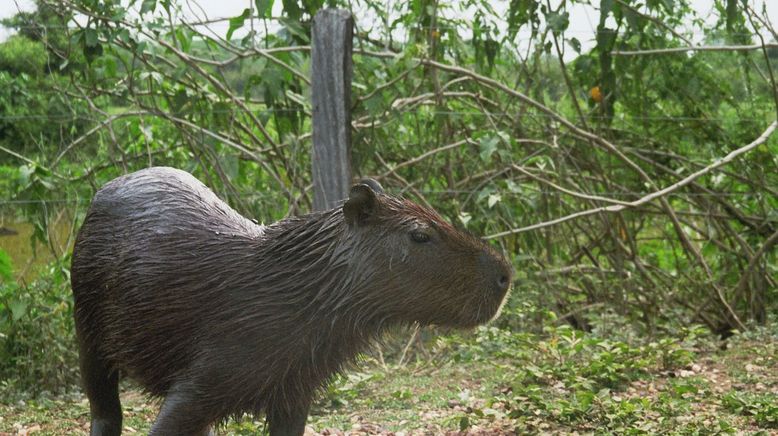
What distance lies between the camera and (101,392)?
4.07m

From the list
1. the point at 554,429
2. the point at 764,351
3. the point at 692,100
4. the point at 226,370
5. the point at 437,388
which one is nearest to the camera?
the point at 226,370

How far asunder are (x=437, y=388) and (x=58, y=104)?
3.51 meters

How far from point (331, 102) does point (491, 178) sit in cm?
158

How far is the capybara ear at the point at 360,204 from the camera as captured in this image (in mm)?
3502

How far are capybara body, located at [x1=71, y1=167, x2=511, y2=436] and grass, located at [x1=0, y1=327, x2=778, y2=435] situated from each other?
141 centimetres

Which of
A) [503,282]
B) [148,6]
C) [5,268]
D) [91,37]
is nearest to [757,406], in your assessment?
[503,282]

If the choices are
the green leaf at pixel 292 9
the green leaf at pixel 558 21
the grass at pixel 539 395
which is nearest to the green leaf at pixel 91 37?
the green leaf at pixel 292 9

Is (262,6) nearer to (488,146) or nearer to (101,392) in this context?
(488,146)

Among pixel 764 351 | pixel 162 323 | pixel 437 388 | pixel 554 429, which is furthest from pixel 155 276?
pixel 764 351

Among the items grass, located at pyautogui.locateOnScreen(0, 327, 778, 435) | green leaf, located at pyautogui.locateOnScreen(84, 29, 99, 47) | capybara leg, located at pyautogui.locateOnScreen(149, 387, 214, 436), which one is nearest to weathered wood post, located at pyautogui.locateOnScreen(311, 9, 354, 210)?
grass, located at pyautogui.locateOnScreen(0, 327, 778, 435)

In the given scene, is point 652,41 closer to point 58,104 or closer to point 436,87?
point 436,87

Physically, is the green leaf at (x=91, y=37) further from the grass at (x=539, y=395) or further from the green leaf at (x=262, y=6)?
the grass at (x=539, y=395)

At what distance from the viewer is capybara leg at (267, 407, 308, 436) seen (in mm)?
3686

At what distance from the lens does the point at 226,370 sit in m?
3.48
